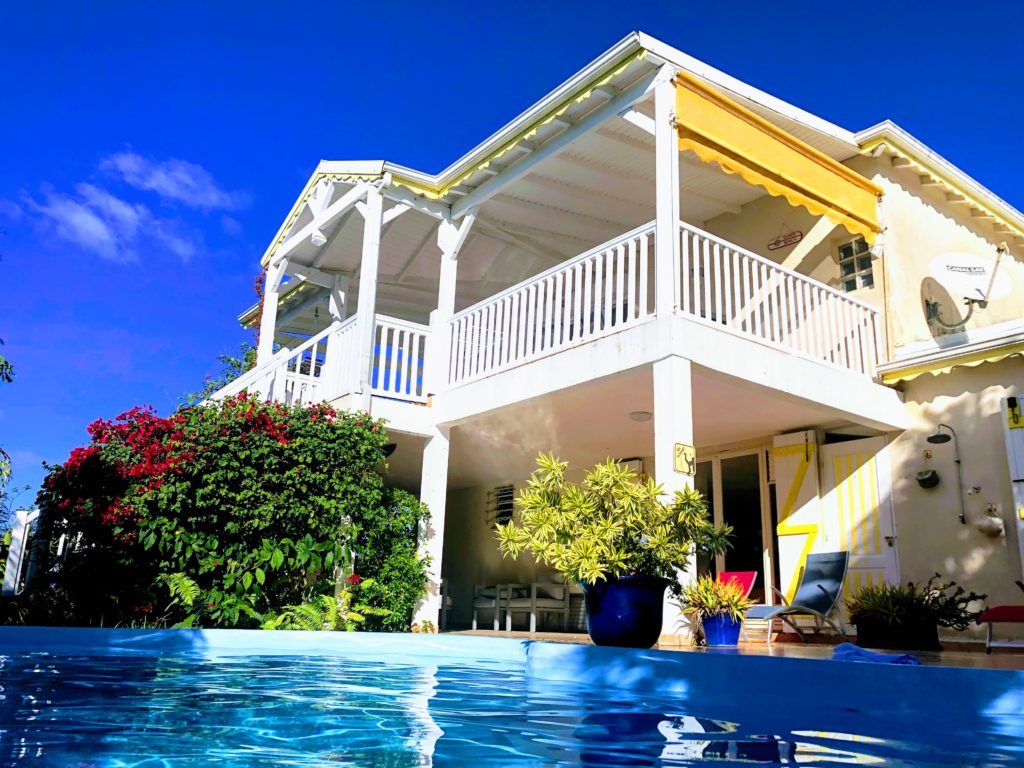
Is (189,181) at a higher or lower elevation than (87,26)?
higher

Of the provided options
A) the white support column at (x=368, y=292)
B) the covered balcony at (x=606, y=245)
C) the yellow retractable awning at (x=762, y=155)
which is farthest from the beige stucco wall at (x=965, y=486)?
the white support column at (x=368, y=292)

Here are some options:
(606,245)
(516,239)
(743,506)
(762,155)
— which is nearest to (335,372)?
(516,239)

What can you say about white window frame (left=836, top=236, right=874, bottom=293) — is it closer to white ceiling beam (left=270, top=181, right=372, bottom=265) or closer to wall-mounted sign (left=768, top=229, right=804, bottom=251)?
wall-mounted sign (left=768, top=229, right=804, bottom=251)

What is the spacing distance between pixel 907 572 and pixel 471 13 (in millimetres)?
19884

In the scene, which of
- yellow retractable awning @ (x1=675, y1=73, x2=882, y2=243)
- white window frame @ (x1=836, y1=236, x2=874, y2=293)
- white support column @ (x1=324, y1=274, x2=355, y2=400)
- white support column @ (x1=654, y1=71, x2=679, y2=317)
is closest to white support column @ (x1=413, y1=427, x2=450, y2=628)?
white support column @ (x1=324, y1=274, x2=355, y2=400)

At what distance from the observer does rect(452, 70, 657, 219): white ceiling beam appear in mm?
8185

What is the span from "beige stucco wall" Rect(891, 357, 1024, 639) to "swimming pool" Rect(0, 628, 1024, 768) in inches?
203

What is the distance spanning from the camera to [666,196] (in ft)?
25.2

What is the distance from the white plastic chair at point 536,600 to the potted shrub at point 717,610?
5728mm

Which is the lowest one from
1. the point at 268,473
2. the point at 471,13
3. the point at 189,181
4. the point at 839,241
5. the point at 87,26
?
the point at 268,473

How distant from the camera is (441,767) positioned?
9.00ft

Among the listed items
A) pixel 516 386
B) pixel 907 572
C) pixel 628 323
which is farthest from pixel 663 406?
pixel 907 572

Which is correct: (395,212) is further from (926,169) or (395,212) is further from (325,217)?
(926,169)

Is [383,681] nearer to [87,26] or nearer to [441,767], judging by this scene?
[441,767]
